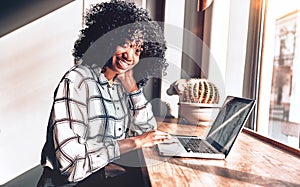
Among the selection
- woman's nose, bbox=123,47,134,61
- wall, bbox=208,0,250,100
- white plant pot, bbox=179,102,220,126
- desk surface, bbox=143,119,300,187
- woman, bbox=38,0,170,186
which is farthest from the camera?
wall, bbox=208,0,250,100

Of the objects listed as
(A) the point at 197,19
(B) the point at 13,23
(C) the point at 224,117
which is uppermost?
(A) the point at 197,19

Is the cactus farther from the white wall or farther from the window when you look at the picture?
the white wall

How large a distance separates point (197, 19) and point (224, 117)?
646 millimetres

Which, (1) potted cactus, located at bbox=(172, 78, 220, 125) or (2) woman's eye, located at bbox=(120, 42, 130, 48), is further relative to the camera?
(1) potted cactus, located at bbox=(172, 78, 220, 125)

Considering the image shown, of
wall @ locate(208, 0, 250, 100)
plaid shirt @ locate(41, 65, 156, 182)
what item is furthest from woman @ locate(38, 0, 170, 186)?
wall @ locate(208, 0, 250, 100)

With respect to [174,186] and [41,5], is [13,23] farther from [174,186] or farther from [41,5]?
[174,186]

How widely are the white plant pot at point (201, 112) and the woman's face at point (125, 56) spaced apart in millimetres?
279

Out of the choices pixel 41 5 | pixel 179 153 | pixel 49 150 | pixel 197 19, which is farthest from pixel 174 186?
pixel 197 19

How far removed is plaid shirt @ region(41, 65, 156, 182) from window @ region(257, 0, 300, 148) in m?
0.59

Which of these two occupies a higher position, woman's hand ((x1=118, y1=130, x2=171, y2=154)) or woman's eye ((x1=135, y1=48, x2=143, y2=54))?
woman's eye ((x1=135, y1=48, x2=143, y2=54))

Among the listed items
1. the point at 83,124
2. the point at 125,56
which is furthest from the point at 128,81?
the point at 83,124

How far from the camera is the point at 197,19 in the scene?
4.59ft

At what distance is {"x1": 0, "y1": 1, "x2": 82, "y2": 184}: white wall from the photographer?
3.39ft

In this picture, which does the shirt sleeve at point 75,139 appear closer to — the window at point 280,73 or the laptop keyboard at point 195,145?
the laptop keyboard at point 195,145
